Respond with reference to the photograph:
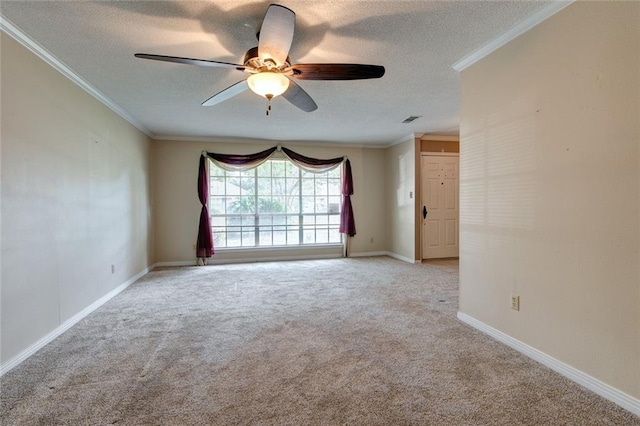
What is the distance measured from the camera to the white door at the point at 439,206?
18.8ft

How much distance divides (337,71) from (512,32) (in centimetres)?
131

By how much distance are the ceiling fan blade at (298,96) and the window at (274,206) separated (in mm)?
3423

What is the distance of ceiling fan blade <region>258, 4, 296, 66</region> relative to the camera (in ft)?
A: 5.25

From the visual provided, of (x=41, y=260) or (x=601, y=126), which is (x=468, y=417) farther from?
(x=41, y=260)

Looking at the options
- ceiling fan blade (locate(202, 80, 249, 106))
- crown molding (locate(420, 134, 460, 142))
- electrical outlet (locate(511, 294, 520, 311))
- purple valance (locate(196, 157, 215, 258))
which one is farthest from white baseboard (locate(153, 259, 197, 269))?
electrical outlet (locate(511, 294, 520, 311))

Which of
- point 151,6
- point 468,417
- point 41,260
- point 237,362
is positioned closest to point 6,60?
point 151,6

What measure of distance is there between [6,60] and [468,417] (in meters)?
3.56

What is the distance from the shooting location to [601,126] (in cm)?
171

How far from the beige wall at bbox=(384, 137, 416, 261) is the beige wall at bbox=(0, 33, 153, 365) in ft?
14.8

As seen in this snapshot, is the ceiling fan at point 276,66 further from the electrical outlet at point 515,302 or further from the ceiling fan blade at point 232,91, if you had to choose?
the electrical outlet at point 515,302

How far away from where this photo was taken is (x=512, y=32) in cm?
219

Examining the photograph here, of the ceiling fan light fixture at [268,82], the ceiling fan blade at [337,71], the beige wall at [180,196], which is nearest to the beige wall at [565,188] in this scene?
the ceiling fan blade at [337,71]

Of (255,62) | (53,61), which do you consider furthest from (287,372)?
(53,61)

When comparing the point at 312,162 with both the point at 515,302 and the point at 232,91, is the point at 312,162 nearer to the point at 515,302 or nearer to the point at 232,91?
the point at 232,91
